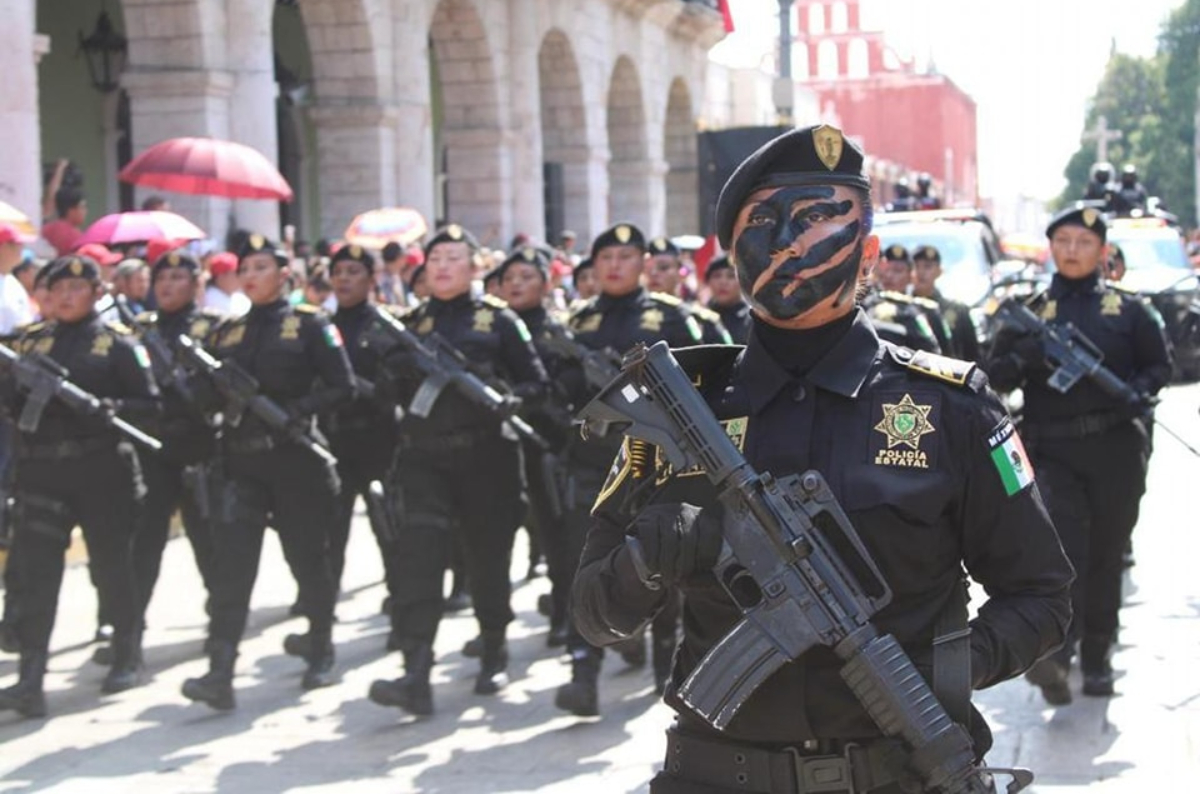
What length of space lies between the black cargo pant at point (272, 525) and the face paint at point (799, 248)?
5.67 metres

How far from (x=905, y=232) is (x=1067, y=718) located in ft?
41.5

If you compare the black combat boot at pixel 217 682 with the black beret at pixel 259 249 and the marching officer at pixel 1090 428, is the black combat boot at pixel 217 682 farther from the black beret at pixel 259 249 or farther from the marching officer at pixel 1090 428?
the marching officer at pixel 1090 428

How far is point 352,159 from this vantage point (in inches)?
894

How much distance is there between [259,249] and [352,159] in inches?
526

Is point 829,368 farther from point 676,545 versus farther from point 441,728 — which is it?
point 441,728

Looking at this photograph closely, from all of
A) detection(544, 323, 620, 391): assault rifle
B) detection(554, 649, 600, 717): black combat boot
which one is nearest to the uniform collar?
detection(554, 649, 600, 717): black combat boot

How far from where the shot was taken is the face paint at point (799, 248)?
143 inches

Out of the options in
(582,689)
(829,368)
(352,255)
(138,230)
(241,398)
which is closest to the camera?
(829,368)

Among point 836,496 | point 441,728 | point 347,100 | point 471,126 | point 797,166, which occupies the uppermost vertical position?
point 347,100

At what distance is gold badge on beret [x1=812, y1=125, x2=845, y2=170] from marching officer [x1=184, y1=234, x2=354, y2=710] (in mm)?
5783

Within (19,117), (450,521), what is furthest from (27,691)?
(19,117)

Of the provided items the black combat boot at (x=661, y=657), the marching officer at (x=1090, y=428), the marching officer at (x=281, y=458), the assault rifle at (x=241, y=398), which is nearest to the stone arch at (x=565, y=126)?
the marching officer at (x=281, y=458)

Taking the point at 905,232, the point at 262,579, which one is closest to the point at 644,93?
the point at 905,232

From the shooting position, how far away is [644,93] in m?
35.2
